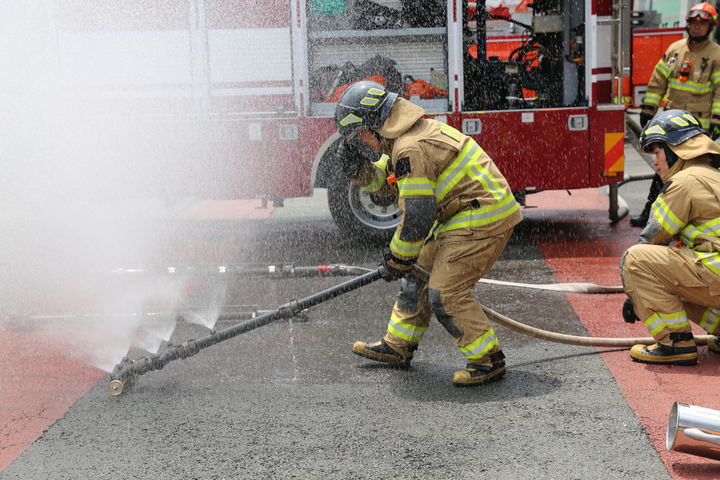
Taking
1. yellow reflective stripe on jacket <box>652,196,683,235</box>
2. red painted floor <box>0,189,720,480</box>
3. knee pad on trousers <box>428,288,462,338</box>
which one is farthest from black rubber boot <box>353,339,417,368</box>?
yellow reflective stripe on jacket <box>652,196,683,235</box>

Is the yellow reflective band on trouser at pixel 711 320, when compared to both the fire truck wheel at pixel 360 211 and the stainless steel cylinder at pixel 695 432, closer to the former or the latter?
the stainless steel cylinder at pixel 695 432

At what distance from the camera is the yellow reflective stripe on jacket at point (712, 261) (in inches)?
182

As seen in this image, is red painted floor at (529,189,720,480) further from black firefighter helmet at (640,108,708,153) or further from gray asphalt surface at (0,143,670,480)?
black firefighter helmet at (640,108,708,153)

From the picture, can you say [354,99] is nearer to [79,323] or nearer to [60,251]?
[79,323]

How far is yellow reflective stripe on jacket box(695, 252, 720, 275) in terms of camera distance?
182 inches

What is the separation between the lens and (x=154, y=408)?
4.45 metres

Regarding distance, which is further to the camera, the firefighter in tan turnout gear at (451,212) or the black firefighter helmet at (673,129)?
the black firefighter helmet at (673,129)

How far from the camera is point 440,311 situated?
4652 mm

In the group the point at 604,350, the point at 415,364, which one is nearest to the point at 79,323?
the point at 415,364

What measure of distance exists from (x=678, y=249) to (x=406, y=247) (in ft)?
4.73

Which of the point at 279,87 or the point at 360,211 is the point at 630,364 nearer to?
the point at 360,211

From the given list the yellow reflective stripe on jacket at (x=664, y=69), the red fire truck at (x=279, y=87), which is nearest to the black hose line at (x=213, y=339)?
the red fire truck at (x=279, y=87)

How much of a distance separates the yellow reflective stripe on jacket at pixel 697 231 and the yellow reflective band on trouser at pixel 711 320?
0.38 m

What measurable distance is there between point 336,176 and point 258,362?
3363 millimetres
